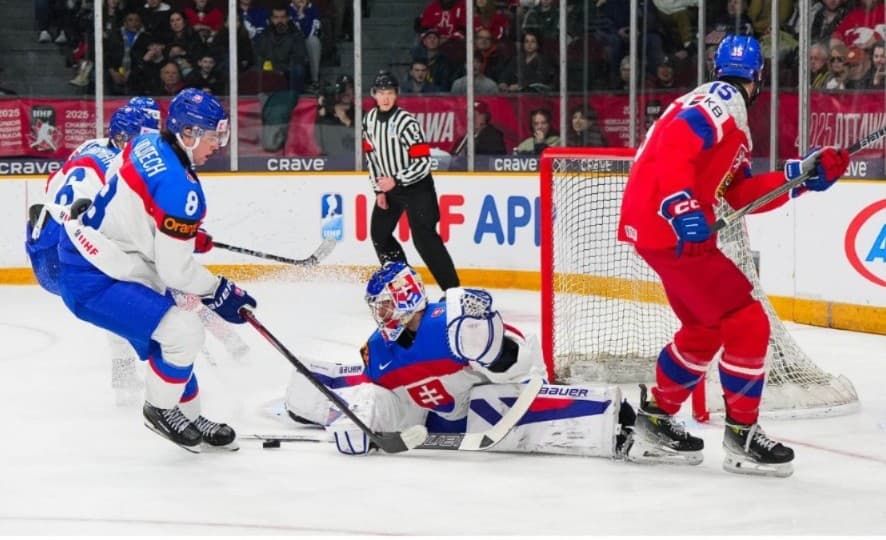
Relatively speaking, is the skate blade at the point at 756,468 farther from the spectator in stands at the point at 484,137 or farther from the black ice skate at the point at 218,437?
the spectator in stands at the point at 484,137

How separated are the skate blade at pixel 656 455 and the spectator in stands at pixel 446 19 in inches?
199

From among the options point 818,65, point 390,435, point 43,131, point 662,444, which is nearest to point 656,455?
point 662,444

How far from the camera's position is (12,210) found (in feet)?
28.3

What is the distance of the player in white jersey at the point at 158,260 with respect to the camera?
4141 mm

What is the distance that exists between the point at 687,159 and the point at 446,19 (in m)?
5.25

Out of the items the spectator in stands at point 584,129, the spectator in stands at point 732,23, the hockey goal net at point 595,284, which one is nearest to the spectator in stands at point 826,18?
the spectator in stands at point 732,23

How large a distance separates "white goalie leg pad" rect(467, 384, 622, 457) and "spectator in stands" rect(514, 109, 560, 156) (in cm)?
464

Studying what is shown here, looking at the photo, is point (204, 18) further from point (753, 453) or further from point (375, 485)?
point (753, 453)

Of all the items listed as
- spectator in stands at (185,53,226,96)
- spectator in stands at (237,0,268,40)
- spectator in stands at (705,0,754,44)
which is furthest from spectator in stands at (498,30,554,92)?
spectator in stands at (185,53,226,96)

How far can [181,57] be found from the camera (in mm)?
9062

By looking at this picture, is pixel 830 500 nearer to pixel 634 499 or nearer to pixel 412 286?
pixel 634 499

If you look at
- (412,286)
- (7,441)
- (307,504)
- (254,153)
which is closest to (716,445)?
(412,286)

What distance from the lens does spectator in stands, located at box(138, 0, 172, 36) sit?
902 centimetres

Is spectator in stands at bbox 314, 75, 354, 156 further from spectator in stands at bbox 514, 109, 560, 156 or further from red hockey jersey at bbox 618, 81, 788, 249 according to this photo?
red hockey jersey at bbox 618, 81, 788, 249
